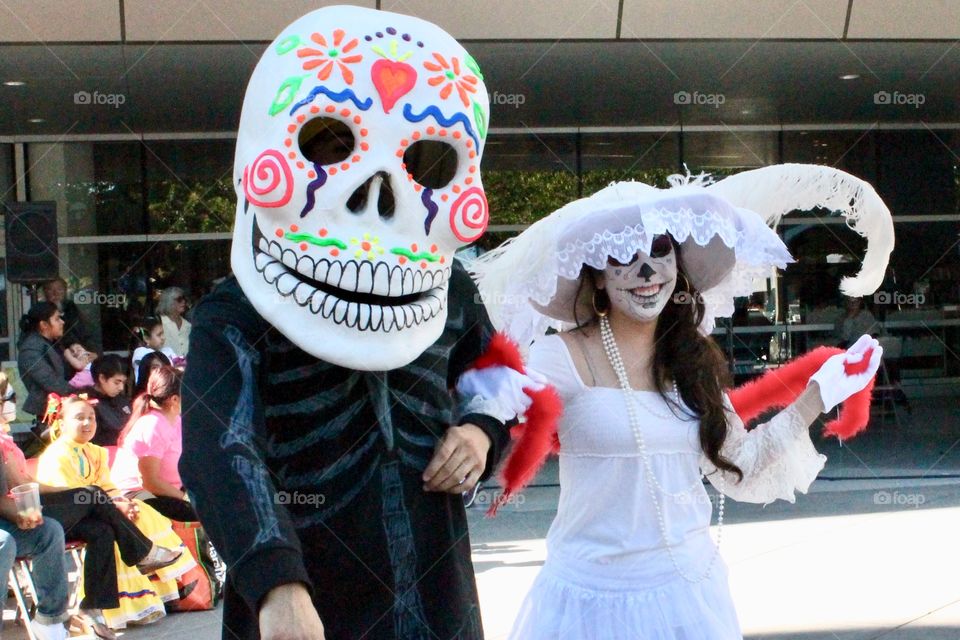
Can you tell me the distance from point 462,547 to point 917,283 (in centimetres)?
1275

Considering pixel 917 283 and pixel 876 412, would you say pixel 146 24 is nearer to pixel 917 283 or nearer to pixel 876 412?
pixel 876 412

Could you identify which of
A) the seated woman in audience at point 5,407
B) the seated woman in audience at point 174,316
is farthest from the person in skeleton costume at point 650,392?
the seated woman in audience at point 174,316

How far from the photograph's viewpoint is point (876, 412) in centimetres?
1262

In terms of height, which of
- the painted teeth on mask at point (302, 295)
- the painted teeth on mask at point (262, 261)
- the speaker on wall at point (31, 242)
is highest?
the speaker on wall at point (31, 242)

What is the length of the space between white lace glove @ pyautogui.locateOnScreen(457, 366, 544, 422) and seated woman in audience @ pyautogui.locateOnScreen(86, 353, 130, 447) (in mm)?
5307

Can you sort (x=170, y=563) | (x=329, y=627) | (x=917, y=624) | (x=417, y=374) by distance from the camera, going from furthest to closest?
(x=170, y=563) < (x=917, y=624) < (x=417, y=374) < (x=329, y=627)

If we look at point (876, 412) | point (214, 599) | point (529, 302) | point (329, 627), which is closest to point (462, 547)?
point (329, 627)

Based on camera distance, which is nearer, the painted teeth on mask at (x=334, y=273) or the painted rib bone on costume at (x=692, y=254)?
the painted teeth on mask at (x=334, y=273)

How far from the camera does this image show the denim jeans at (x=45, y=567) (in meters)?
5.43

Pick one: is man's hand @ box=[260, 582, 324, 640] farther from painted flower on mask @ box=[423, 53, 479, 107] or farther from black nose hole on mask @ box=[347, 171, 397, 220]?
painted flower on mask @ box=[423, 53, 479, 107]

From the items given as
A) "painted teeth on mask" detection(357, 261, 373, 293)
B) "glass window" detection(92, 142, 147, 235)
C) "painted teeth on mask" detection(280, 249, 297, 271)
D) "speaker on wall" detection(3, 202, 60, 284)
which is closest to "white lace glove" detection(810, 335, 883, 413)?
"painted teeth on mask" detection(357, 261, 373, 293)

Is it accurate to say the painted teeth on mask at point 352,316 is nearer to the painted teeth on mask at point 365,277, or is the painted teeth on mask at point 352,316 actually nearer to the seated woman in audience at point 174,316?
the painted teeth on mask at point 365,277

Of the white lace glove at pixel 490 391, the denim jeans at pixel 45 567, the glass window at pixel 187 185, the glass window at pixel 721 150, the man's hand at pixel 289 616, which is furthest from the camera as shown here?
the glass window at pixel 721 150

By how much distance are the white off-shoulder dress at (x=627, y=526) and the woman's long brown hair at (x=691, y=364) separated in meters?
0.04
